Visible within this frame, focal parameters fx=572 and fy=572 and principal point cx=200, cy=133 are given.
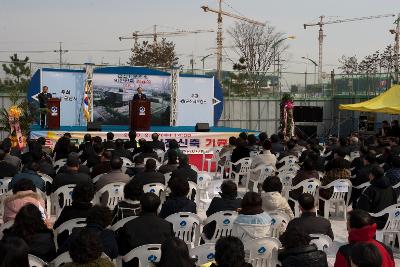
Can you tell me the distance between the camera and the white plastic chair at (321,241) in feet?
16.5

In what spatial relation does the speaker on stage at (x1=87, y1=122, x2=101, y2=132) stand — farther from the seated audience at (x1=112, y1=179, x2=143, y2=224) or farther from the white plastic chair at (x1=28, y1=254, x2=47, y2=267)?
the white plastic chair at (x1=28, y1=254, x2=47, y2=267)

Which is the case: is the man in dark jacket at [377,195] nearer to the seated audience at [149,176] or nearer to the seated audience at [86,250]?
the seated audience at [149,176]

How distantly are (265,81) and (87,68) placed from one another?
14.4 meters

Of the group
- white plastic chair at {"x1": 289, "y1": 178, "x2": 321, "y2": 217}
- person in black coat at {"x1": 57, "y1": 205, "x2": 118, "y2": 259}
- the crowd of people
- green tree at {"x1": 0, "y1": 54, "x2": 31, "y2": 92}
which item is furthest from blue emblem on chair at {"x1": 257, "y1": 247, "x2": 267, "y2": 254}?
green tree at {"x1": 0, "y1": 54, "x2": 31, "y2": 92}

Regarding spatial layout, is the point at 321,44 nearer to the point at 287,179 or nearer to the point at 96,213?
the point at 287,179

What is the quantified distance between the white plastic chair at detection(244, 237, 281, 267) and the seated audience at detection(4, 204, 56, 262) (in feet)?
5.42

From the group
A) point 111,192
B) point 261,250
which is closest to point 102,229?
point 261,250

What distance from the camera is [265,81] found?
3183cm

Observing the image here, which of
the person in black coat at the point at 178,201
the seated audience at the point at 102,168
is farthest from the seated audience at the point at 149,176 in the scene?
the person in black coat at the point at 178,201

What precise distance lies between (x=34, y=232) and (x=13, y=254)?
0.78 meters

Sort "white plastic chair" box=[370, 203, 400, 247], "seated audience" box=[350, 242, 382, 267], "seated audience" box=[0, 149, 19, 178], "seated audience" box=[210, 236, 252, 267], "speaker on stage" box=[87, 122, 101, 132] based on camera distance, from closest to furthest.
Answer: "seated audience" box=[350, 242, 382, 267], "seated audience" box=[210, 236, 252, 267], "white plastic chair" box=[370, 203, 400, 247], "seated audience" box=[0, 149, 19, 178], "speaker on stage" box=[87, 122, 101, 132]

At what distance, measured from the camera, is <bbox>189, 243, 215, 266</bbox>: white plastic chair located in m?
4.46

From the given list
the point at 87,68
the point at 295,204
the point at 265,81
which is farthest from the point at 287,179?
the point at 265,81

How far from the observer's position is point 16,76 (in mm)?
24312
